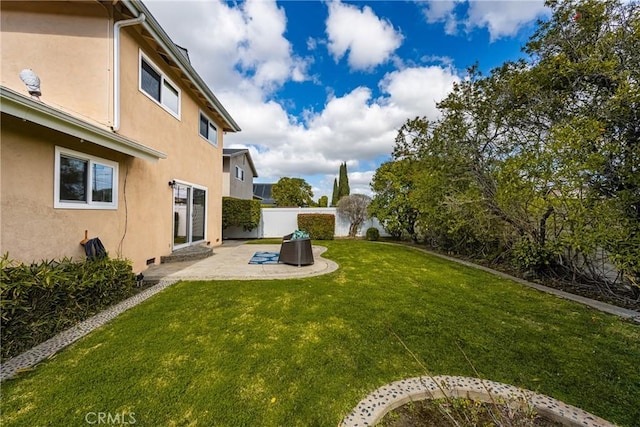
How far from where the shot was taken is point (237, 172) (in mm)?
21328

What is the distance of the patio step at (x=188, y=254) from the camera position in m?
8.20

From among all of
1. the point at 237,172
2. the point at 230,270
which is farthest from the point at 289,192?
the point at 230,270

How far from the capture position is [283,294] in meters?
5.52

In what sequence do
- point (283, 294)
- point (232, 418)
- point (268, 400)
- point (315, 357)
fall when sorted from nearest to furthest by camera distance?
point (232, 418) < point (268, 400) < point (315, 357) < point (283, 294)

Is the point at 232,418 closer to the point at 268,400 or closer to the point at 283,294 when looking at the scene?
the point at 268,400

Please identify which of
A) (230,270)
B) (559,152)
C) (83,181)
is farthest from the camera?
(230,270)

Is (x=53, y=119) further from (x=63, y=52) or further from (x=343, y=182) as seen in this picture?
(x=343, y=182)

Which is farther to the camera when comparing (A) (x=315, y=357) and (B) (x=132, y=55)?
(B) (x=132, y=55)

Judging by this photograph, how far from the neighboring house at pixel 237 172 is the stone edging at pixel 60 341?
14.9 meters

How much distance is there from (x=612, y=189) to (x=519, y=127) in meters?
3.13

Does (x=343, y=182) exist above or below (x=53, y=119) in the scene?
above

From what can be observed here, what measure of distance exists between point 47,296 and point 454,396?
18.7ft

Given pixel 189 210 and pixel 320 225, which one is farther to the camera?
pixel 320 225

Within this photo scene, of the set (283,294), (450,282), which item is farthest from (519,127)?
(283,294)
